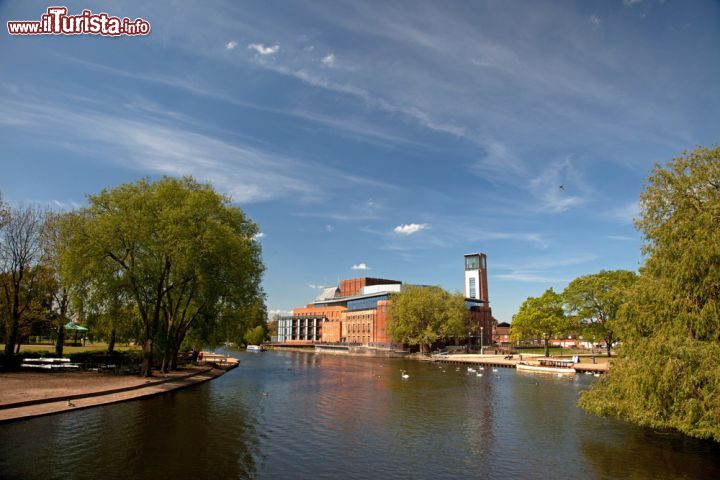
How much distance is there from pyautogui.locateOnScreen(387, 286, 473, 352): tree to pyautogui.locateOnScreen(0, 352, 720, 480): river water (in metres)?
77.2

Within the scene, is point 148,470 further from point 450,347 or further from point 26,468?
point 450,347

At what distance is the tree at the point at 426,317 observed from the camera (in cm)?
11931

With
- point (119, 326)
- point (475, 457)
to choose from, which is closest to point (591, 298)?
point (475, 457)

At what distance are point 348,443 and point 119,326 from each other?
39.8 m

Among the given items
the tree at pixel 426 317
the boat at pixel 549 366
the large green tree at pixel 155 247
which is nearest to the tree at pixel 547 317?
the boat at pixel 549 366

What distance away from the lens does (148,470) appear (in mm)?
20016

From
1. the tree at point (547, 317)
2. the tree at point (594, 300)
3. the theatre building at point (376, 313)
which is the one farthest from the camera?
the theatre building at point (376, 313)

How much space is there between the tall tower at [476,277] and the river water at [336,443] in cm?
14655

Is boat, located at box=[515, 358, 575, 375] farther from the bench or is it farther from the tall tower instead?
the tall tower

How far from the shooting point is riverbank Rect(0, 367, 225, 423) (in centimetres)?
2834

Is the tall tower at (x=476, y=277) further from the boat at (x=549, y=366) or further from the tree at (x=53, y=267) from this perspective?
the tree at (x=53, y=267)

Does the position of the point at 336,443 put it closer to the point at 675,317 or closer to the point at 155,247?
the point at 675,317

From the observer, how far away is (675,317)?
80.6 feet

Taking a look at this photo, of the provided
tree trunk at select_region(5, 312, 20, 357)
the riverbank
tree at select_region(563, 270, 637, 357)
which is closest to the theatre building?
tree at select_region(563, 270, 637, 357)
